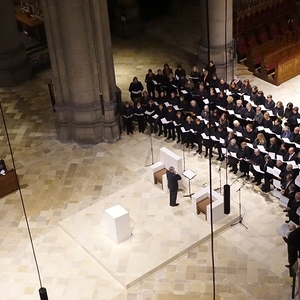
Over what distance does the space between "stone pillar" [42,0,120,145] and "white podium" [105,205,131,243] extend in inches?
179

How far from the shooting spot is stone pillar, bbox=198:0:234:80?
2281 cm

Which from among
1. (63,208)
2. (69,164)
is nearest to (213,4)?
(69,164)

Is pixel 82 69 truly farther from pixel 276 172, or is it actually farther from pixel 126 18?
pixel 126 18

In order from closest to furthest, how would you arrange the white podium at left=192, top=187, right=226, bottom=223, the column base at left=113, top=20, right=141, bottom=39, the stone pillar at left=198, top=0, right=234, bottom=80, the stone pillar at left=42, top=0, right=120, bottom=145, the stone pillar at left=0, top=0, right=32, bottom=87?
the white podium at left=192, top=187, right=226, bottom=223 → the stone pillar at left=42, top=0, right=120, bottom=145 → the stone pillar at left=198, top=0, right=234, bottom=80 → the stone pillar at left=0, top=0, right=32, bottom=87 → the column base at left=113, top=20, right=141, bottom=39

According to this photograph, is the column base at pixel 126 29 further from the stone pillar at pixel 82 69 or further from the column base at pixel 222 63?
the stone pillar at pixel 82 69

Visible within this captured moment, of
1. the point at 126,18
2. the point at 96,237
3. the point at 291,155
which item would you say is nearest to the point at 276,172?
the point at 291,155

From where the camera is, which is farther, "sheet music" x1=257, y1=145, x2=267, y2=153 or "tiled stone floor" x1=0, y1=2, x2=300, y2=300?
"sheet music" x1=257, y1=145, x2=267, y2=153

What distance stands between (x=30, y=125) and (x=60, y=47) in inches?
156

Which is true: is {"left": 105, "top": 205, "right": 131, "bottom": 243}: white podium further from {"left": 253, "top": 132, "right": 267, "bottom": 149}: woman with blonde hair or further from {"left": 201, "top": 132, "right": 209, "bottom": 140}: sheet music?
{"left": 253, "top": 132, "right": 267, "bottom": 149}: woman with blonde hair

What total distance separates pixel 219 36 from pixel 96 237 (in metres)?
9.15

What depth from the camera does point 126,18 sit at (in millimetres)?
27953

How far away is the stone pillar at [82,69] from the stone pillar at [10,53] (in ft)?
15.8

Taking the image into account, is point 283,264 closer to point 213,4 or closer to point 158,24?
point 213,4

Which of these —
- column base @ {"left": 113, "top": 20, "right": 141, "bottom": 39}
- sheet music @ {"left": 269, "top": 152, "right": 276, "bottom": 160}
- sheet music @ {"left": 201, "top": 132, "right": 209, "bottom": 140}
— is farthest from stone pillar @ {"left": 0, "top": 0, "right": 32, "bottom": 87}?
sheet music @ {"left": 269, "top": 152, "right": 276, "bottom": 160}
